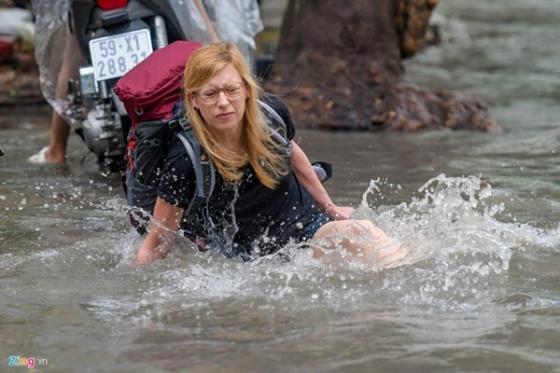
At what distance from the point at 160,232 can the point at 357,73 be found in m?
5.21

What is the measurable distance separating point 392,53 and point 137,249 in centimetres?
534

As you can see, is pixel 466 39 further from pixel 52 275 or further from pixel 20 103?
pixel 52 275

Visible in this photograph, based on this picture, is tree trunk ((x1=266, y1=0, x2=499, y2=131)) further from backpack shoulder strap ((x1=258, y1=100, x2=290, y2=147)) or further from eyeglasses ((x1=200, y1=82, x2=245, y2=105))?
eyeglasses ((x1=200, y1=82, x2=245, y2=105))

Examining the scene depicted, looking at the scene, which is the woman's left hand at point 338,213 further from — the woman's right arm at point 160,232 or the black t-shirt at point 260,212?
the woman's right arm at point 160,232

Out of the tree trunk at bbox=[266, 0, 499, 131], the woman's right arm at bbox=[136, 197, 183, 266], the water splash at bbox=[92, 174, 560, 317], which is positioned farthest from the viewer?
the tree trunk at bbox=[266, 0, 499, 131]

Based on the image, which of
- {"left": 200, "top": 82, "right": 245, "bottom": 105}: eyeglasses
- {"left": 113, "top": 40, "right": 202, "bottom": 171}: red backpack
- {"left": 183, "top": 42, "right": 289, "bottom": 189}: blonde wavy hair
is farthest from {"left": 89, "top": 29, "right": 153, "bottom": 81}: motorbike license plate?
{"left": 200, "top": 82, "right": 245, "bottom": 105}: eyeglasses

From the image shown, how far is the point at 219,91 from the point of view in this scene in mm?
5180

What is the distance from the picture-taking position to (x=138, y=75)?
5.81 metres

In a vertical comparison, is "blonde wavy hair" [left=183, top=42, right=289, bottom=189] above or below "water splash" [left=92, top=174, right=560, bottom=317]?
above

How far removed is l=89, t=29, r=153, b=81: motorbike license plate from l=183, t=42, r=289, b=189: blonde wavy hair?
81.3 inches

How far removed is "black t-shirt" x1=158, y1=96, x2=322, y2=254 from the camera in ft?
17.7

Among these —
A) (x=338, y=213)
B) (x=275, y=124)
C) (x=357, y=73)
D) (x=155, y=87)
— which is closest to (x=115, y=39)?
(x=155, y=87)

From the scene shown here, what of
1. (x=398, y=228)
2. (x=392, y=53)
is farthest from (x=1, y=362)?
(x=392, y=53)

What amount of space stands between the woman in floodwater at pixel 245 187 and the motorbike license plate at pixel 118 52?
197cm
